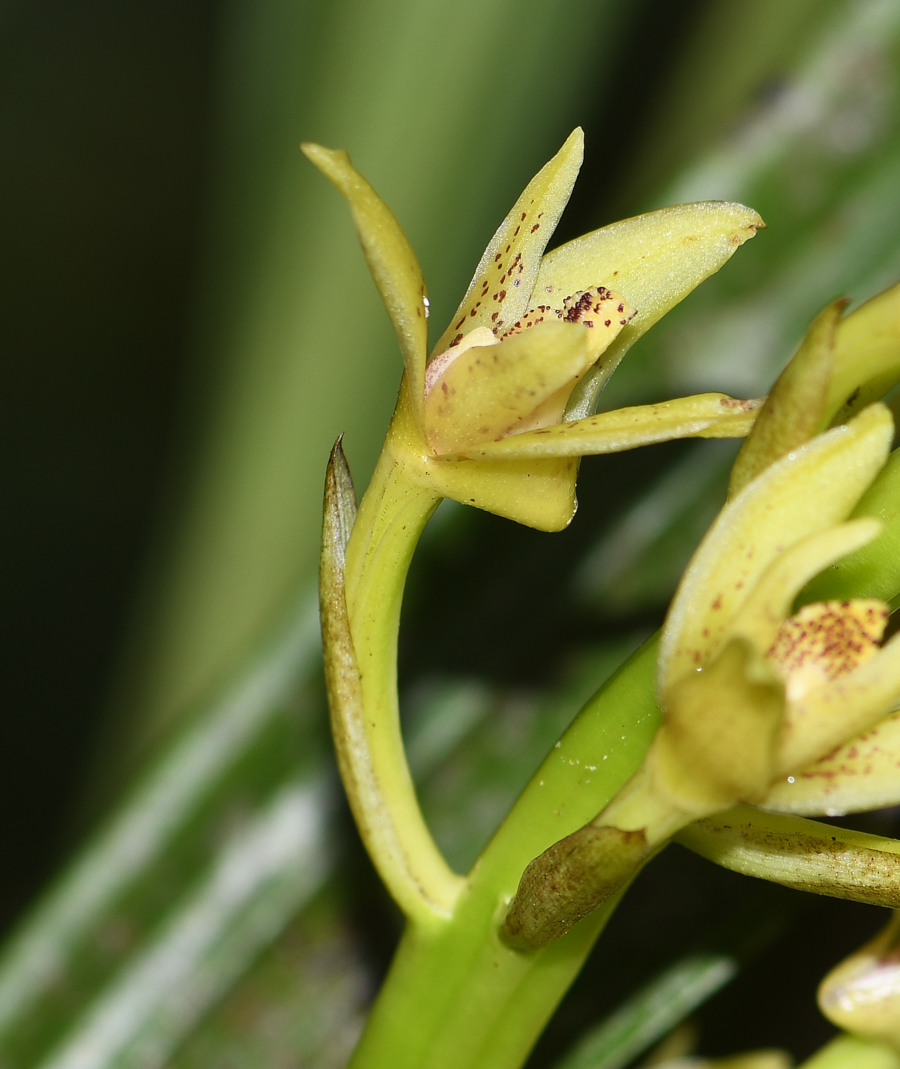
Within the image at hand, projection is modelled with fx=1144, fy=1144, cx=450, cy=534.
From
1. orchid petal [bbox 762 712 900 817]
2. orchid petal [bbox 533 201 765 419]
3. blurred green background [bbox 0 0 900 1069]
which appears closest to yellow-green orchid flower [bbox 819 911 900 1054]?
blurred green background [bbox 0 0 900 1069]

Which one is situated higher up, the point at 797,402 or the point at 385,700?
the point at 797,402

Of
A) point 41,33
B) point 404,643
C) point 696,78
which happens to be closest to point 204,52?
point 41,33

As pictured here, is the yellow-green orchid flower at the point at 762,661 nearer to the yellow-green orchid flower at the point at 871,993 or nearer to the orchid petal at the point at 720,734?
the orchid petal at the point at 720,734

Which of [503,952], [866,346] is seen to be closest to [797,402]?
[866,346]

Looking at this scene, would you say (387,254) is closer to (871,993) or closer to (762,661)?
(762,661)

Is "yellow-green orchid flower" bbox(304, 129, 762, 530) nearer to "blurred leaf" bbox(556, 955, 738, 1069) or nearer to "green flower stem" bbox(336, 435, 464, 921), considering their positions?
"green flower stem" bbox(336, 435, 464, 921)
